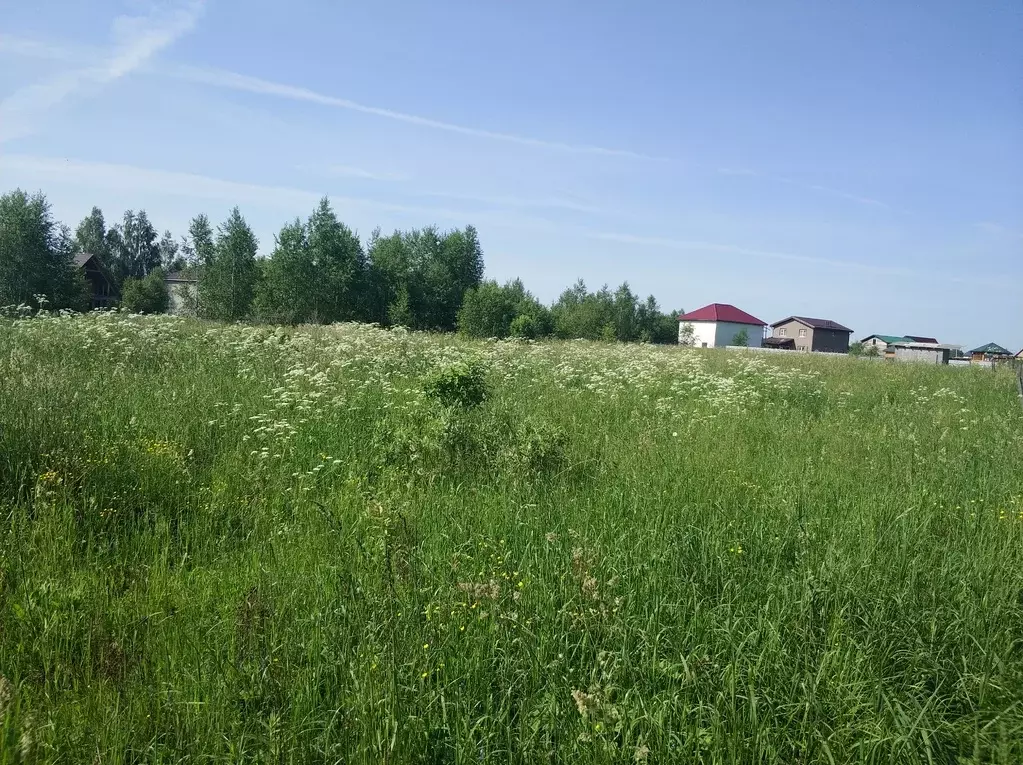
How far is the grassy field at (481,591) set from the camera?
87.5 inches

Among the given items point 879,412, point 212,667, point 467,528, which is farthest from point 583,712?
point 879,412

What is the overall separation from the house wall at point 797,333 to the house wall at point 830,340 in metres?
0.71

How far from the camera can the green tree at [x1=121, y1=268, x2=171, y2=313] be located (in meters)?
50.2

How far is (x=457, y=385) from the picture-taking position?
6676 mm

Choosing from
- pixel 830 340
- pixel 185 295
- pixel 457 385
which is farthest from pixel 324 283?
pixel 830 340

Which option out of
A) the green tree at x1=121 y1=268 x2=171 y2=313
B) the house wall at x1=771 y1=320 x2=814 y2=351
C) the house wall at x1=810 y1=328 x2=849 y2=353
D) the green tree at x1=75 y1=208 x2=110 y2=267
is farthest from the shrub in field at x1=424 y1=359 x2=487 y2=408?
the house wall at x1=810 y1=328 x2=849 y2=353

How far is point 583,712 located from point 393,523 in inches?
69.0

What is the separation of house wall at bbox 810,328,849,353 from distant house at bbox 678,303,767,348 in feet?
26.7

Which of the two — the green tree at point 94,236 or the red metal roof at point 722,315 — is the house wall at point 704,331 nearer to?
the red metal roof at point 722,315

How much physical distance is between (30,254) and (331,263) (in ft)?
62.8

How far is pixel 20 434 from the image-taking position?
4.50 meters

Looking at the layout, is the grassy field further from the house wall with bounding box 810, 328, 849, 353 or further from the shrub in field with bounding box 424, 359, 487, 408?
the house wall with bounding box 810, 328, 849, 353

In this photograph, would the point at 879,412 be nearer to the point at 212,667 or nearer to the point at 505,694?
the point at 505,694

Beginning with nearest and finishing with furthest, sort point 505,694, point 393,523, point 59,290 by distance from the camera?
1. point 505,694
2. point 393,523
3. point 59,290
